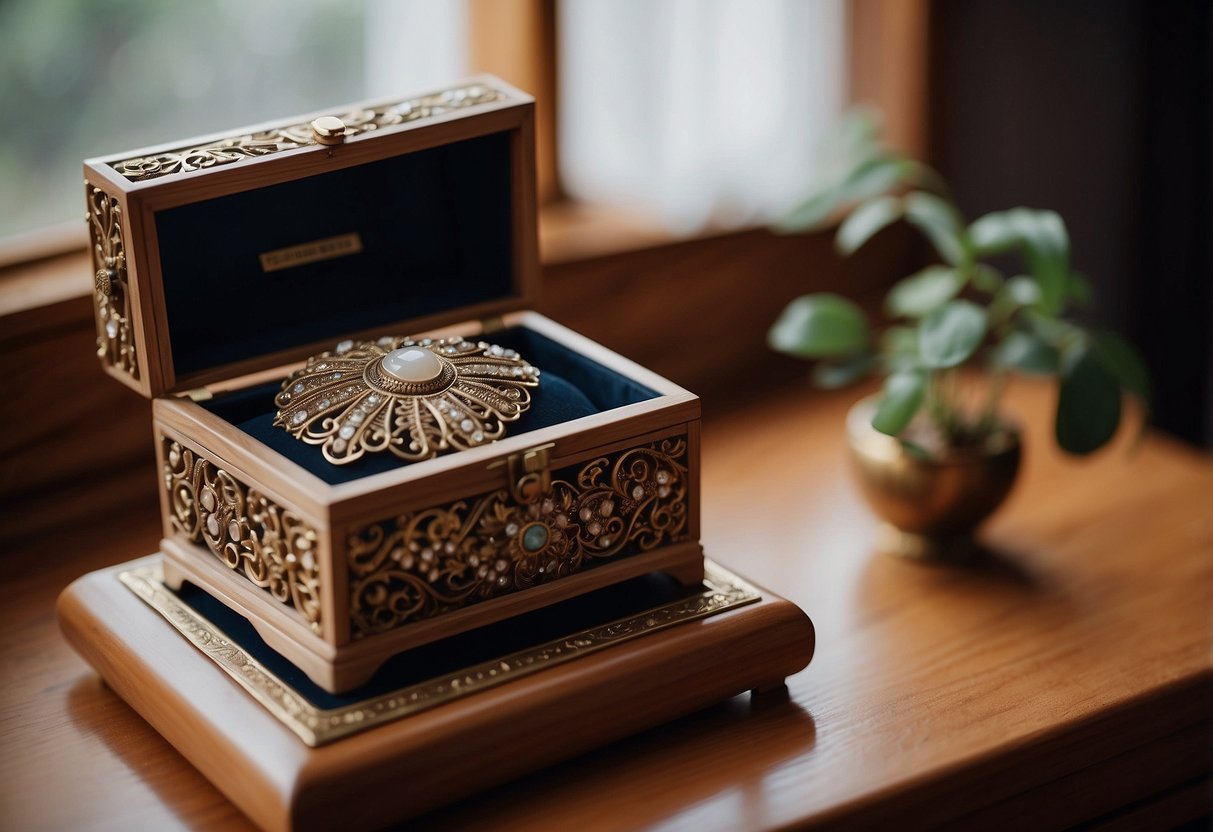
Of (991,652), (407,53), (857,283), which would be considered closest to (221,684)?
(991,652)

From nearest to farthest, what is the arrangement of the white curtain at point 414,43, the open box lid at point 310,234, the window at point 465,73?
the open box lid at point 310,234 → the window at point 465,73 → the white curtain at point 414,43

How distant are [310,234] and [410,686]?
40 centimetres

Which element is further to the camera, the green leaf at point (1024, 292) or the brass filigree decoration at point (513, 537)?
the green leaf at point (1024, 292)

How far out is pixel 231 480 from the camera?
3.46ft

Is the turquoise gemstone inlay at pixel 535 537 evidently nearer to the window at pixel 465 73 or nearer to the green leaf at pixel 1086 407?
the green leaf at pixel 1086 407

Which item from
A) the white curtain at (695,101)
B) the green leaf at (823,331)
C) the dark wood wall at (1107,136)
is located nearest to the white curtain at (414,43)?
the white curtain at (695,101)

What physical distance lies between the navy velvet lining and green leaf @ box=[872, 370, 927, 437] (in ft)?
0.78

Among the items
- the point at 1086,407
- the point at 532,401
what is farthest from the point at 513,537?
the point at 1086,407

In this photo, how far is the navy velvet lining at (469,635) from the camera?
1.04m

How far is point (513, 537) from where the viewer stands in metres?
1.04

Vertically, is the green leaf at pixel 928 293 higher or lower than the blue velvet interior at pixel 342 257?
lower

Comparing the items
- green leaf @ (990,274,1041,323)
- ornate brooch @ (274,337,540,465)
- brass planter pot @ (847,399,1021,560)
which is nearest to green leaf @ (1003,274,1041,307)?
green leaf @ (990,274,1041,323)

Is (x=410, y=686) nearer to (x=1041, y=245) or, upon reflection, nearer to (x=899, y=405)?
(x=899, y=405)

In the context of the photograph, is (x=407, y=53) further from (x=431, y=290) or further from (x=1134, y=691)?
(x=1134, y=691)
